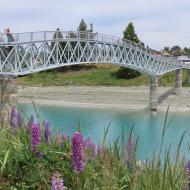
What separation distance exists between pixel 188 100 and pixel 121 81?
1607cm

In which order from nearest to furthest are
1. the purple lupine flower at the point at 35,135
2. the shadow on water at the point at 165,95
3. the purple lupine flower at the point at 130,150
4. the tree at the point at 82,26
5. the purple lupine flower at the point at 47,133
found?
1. the purple lupine flower at the point at 35,135
2. the purple lupine flower at the point at 130,150
3. the purple lupine flower at the point at 47,133
4. the shadow on water at the point at 165,95
5. the tree at the point at 82,26

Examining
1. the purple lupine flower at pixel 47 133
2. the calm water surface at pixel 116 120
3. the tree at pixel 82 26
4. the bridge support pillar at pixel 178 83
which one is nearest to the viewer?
the purple lupine flower at pixel 47 133

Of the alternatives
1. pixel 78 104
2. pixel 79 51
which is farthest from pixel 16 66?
pixel 78 104

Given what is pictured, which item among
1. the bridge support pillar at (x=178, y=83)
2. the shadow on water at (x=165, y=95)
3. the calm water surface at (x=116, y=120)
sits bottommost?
the calm water surface at (x=116, y=120)

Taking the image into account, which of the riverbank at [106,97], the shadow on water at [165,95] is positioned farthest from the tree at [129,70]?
the shadow on water at [165,95]

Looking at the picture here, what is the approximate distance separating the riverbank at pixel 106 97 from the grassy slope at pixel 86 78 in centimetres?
287

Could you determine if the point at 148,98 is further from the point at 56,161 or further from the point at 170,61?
the point at 56,161

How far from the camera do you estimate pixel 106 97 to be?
85062mm

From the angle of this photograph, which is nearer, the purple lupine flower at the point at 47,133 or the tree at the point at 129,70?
the purple lupine flower at the point at 47,133

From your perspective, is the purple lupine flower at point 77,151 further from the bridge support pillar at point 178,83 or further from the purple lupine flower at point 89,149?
the bridge support pillar at point 178,83

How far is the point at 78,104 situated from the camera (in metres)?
83.5

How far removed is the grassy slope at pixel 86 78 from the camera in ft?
306

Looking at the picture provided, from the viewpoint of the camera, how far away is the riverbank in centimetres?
A: 7962

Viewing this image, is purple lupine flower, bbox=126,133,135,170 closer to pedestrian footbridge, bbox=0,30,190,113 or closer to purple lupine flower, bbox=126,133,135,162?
purple lupine flower, bbox=126,133,135,162
